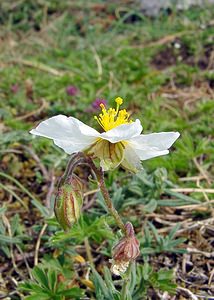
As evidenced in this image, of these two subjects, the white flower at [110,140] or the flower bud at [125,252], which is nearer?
the white flower at [110,140]

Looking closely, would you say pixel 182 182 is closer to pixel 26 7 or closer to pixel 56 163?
pixel 56 163

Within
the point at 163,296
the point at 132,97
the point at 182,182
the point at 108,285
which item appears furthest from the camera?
the point at 132,97

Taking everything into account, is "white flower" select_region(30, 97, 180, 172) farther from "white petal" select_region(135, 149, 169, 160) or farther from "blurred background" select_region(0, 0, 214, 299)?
"blurred background" select_region(0, 0, 214, 299)

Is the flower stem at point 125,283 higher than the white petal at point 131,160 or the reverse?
the reverse

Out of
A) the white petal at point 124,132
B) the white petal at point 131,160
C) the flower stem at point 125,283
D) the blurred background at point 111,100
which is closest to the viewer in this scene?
the white petal at point 124,132

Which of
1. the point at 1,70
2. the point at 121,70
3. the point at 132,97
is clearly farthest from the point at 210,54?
the point at 1,70

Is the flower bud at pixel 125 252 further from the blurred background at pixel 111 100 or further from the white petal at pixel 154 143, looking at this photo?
the blurred background at pixel 111 100

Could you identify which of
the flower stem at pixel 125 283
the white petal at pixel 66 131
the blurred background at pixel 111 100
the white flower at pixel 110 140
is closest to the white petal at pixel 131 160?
the white flower at pixel 110 140
